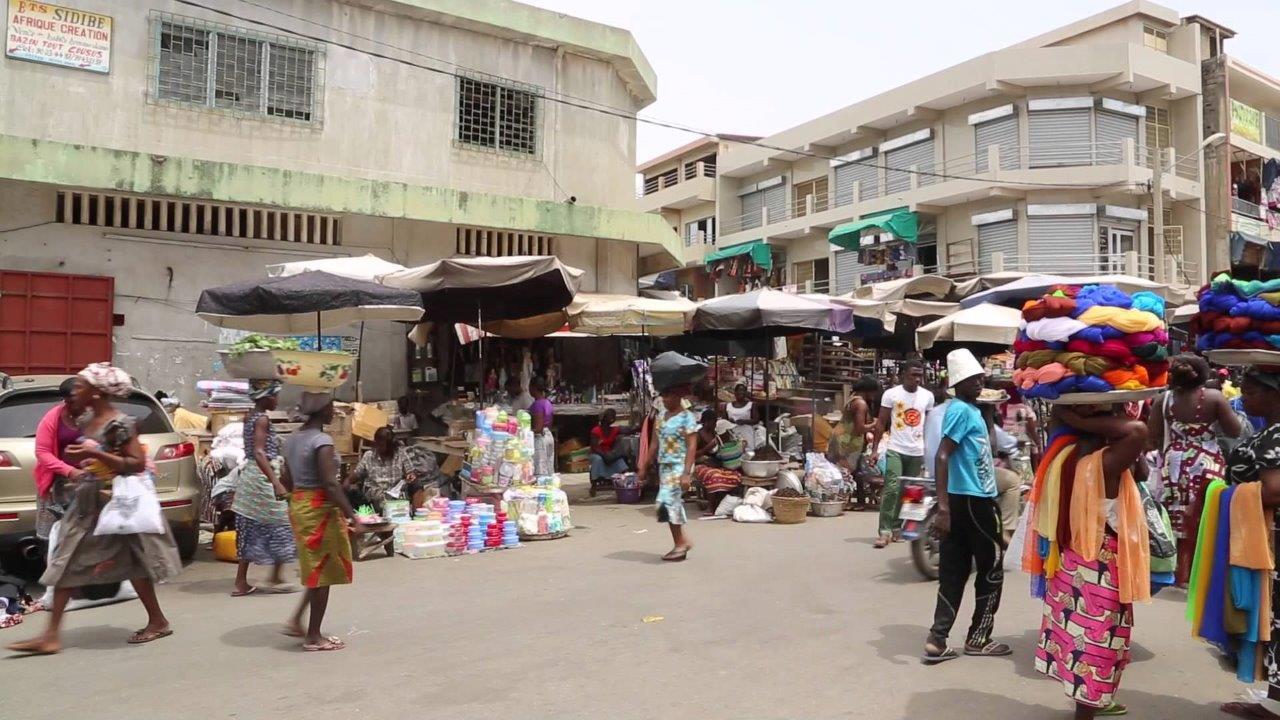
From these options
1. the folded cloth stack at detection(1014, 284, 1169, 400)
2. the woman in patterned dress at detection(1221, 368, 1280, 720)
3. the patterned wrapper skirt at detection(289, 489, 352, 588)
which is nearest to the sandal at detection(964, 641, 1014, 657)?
the woman in patterned dress at detection(1221, 368, 1280, 720)

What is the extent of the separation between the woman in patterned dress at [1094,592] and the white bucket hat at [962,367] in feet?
4.39

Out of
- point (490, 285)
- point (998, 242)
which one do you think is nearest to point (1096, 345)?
point (490, 285)

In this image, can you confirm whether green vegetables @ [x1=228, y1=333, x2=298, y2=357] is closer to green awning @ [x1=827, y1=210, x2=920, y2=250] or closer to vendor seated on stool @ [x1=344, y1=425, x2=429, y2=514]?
vendor seated on stool @ [x1=344, y1=425, x2=429, y2=514]

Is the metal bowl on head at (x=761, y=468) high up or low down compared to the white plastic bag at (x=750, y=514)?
up

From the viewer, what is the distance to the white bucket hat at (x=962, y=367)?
5422 mm

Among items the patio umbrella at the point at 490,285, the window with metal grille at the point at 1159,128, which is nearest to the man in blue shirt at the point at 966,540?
the patio umbrella at the point at 490,285

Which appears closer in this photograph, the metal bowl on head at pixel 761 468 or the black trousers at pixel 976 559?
the black trousers at pixel 976 559

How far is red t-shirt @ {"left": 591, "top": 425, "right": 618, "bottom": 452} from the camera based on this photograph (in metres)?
13.3

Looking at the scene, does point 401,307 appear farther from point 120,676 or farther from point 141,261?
point 141,261

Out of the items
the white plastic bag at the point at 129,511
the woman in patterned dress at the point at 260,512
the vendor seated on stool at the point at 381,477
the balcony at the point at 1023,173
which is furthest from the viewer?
the balcony at the point at 1023,173

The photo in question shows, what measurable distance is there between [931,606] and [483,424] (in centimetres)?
517

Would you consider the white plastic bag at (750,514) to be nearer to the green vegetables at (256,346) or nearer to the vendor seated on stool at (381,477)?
the vendor seated on stool at (381,477)

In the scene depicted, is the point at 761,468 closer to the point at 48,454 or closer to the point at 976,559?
the point at 976,559

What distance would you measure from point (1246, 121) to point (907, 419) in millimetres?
27077
